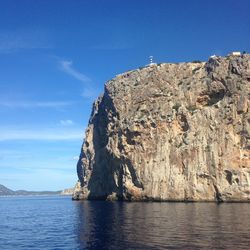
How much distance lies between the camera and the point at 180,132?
11544cm

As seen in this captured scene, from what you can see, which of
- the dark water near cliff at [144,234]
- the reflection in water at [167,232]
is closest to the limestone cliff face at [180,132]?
the reflection in water at [167,232]

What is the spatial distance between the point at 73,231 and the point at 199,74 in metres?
76.3

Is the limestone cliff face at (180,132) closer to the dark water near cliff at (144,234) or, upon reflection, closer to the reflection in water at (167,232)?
the reflection in water at (167,232)

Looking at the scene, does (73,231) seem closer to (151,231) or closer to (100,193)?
(151,231)

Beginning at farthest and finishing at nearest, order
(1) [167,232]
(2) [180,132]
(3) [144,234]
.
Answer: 1. (2) [180,132]
2. (1) [167,232]
3. (3) [144,234]

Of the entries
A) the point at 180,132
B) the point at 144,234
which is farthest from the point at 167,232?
the point at 180,132

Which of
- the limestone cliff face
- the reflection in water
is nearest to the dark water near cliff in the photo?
the reflection in water

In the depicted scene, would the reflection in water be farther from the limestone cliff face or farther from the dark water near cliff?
the limestone cliff face

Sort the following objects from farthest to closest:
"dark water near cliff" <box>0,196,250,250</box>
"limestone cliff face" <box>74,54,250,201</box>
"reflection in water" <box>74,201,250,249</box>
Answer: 1. "limestone cliff face" <box>74,54,250,201</box>
2. "dark water near cliff" <box>0,196,250,250</box>
3. "reflection in water" <box>74,201,250,249</box>

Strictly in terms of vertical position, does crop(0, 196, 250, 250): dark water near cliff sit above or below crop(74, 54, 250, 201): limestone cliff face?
below

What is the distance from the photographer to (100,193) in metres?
141

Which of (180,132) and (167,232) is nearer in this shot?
(167,232)

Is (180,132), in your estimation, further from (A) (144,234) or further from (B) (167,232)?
(A) (144,234)

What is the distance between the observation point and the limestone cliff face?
10369 cm
